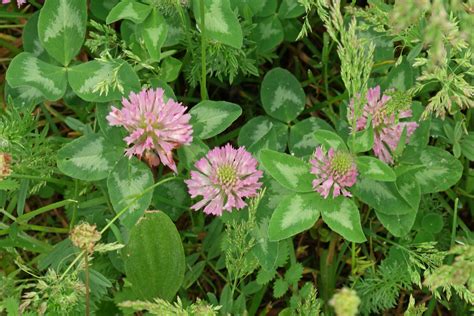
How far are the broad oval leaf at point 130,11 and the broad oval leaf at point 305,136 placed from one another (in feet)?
2.11

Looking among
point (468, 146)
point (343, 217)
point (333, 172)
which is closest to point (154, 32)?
point (333, 172)

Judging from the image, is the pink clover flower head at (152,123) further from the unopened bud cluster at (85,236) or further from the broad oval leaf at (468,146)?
the broad oval leaf at (468,146)

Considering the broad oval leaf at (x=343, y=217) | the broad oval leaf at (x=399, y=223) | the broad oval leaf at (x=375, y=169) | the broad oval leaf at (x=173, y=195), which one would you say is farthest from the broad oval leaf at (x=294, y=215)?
the broad oval leaf at (x=173, y=195)

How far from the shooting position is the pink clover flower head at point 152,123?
184 cm

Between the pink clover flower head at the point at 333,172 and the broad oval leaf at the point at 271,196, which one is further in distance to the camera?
the broad oval leaf at the point at 271,196

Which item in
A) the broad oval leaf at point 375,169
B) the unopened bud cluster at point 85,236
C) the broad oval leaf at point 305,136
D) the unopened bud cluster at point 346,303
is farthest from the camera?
the broad oval leaf at point 305,136

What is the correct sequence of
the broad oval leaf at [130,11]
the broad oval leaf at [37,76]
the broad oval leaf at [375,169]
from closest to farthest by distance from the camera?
the broad oval leaf at [375,169] → the broad oval leaf at [130,11] → the broad oval leaf at [37,76]

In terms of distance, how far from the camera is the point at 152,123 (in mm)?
1847

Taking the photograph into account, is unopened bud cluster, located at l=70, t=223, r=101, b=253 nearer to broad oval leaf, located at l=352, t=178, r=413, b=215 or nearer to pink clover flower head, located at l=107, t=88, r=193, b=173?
pink clover flower head, located at l=107, t=88, r=193, b=173

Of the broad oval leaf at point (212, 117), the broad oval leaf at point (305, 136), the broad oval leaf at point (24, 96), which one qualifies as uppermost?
the broad oval leaf at point (24, 96)

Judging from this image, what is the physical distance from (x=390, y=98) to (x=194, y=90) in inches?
32.3

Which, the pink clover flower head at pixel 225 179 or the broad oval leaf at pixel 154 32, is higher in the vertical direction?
the broad oval leaf at pixel 154 32

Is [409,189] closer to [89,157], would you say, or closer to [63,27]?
[89,157]

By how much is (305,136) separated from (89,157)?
721mm
